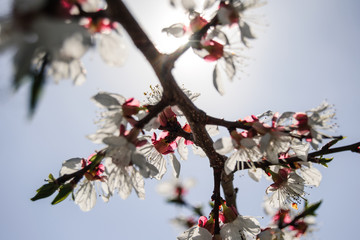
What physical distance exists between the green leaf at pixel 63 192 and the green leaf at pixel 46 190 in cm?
3

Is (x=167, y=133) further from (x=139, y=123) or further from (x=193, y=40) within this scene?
(x=193, y=40)

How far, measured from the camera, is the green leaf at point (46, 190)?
1233 mm

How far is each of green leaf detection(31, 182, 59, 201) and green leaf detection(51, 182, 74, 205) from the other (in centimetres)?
3

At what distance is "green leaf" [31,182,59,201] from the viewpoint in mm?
1233

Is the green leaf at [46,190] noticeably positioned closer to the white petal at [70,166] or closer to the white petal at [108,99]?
the white petal at [70,166]

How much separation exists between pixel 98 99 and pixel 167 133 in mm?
471

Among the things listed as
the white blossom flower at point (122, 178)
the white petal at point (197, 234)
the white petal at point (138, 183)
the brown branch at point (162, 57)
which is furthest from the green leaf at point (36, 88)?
the white petal at point (197, 234)

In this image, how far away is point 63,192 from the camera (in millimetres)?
1264

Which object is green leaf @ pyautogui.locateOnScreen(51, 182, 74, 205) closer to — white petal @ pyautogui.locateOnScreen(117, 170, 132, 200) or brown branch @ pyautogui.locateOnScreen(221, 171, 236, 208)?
white petal @ pyautogui.locateOnScreen(117, 170, 132, 200)

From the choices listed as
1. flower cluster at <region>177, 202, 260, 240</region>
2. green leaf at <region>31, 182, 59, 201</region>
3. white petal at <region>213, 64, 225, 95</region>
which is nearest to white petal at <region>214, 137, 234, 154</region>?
white petal at <region>213, 64, 225, 95</region>

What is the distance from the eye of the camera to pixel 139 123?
118cm

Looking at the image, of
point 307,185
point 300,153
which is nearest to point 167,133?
point 300,153

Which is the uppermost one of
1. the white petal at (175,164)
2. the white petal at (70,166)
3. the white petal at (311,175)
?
the white petal at (70,166)

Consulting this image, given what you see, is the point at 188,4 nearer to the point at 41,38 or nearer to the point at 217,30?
the point at 217,30
